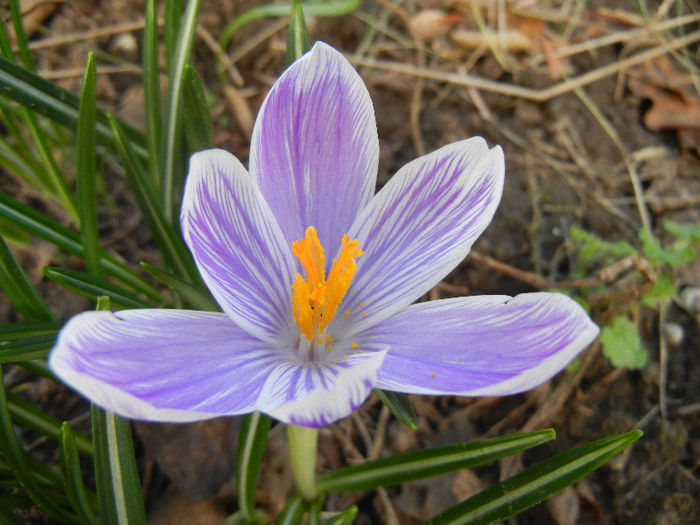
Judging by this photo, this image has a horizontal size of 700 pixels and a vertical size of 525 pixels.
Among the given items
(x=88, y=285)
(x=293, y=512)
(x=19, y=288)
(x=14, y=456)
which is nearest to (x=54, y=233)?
(x=19, y=288)

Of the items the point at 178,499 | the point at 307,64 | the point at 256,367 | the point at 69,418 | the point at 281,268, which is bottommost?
the point at 178,499

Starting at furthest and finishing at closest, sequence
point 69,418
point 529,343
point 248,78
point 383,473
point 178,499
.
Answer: point 248,78
point 69,418
point 178,499
point 383,473
point 529,343

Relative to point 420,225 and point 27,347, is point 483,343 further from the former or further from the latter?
point 27,347

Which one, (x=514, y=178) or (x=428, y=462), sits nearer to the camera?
(x=428, y=462)

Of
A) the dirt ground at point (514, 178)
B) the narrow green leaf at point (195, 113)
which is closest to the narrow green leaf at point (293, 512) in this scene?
the dirt ground at point (514, 178)

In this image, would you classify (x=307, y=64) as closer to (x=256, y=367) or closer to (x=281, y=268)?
(x=281, y=268)

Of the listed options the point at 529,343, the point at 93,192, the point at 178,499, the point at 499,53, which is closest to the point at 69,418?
the point at 178,499
